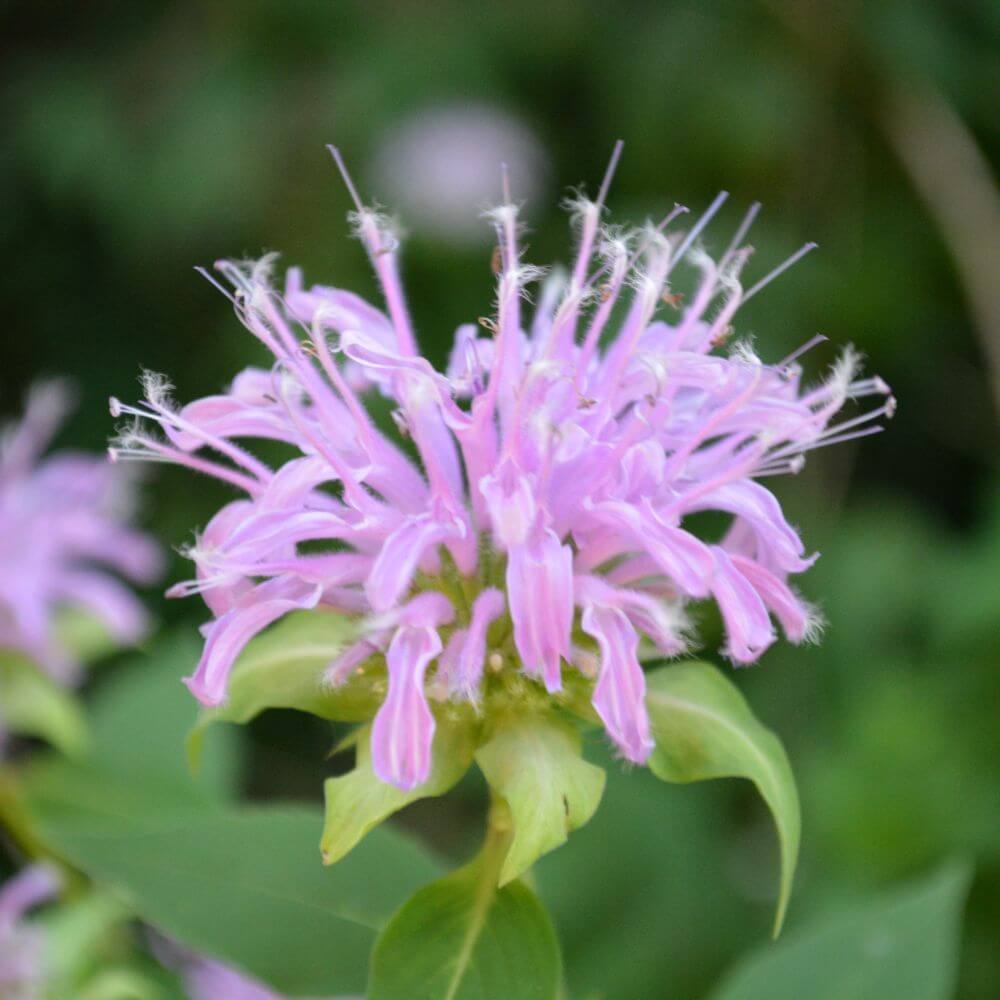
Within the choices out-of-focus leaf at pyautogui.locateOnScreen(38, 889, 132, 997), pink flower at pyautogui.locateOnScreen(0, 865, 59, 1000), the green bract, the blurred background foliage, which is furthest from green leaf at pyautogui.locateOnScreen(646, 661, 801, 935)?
the blurred background foliage

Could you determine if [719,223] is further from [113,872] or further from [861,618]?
[113,872]

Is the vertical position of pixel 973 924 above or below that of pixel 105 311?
below

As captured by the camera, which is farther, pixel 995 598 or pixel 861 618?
pixel 861 618

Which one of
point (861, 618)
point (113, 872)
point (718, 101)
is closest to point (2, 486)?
point (113, 872)

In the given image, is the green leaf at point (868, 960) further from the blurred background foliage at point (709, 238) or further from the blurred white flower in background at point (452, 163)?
the blurred white flower in background at point (452, 163)

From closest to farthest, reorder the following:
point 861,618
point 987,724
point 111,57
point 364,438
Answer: point 364,438 → point 987,724 → point 861,618 → point 111,57

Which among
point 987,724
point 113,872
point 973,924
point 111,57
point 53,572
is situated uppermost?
point 111,57
